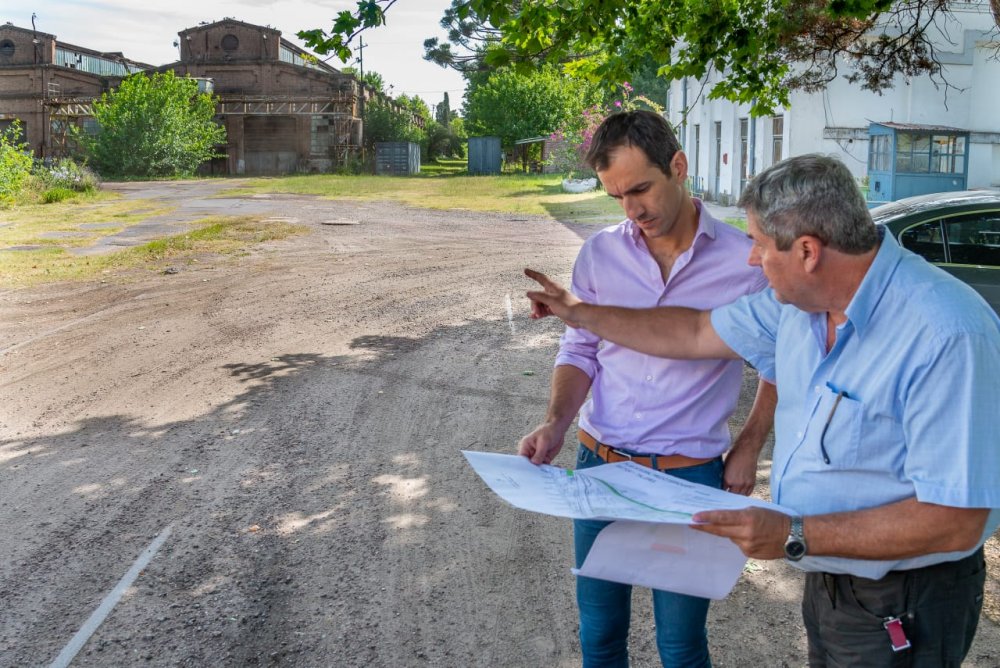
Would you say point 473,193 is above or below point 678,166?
above

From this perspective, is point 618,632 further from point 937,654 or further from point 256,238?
point 256,238

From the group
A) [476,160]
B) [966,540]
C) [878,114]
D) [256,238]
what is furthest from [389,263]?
[476,160]

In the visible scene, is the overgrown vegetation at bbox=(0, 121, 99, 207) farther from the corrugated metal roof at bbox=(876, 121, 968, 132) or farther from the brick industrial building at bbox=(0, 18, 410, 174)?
the corrugated metal roof at bbox=(876, 121, 968, 132)

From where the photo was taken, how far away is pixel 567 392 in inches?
121

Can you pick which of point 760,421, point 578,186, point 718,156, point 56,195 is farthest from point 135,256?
point 578,186

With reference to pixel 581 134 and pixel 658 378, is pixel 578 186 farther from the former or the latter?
pixel 658 378

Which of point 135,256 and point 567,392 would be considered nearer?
point 567,392

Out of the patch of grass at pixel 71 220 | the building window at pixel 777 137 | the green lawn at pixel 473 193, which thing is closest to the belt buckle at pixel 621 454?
the patch of grass at pixel 71 220

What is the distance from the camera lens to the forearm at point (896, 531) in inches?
74.3

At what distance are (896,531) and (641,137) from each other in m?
1.26

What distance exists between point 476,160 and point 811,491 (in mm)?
57034

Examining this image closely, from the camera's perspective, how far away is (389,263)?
17281mm

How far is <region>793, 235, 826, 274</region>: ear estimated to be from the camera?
1.98 meters

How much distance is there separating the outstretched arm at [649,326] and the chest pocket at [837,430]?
23.6 inches
